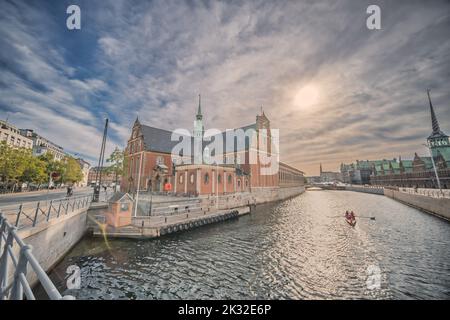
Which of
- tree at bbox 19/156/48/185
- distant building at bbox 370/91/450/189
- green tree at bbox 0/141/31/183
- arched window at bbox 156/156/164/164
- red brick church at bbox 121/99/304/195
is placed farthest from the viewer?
distant building at bbox 370/91/450/189

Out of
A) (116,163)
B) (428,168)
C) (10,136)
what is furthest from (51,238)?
(428,168)

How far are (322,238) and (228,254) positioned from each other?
9474 mm

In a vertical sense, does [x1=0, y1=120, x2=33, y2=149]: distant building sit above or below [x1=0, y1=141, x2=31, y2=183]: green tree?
above

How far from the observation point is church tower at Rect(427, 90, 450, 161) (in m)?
55.6

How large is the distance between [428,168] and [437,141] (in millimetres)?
10353

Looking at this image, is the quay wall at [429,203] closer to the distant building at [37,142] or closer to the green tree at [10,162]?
the green tree at [10,162]

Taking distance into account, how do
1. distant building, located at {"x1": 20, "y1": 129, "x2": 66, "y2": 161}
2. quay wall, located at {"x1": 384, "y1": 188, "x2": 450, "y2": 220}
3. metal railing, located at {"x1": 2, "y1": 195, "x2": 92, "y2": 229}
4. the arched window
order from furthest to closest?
distant building, located at {"x1": 20, "y1": 129, "x2": 66, "y2": 161} → the arched window → quay wall, located at {"x1": 384, "y1": 188, "x2": 450, "y2": 220} → metal railing, located at {"x1": 2, "y1": 195, "x2": 92, "y2": 229}

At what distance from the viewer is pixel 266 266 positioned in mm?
11352

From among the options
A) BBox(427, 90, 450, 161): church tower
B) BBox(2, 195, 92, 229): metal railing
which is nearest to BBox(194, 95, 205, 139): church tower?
BBox(2, 195, 92, 229): metal railing

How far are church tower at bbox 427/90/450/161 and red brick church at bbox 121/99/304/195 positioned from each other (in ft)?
165

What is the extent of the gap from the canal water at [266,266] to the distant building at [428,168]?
162 feet

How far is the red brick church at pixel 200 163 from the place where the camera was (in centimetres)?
3472

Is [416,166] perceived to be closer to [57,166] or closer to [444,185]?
[444,185]

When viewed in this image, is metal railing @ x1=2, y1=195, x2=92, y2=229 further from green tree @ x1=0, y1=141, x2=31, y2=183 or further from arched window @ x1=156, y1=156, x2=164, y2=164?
green tree @ x1=0, y1=141, x2=31, y2=183
